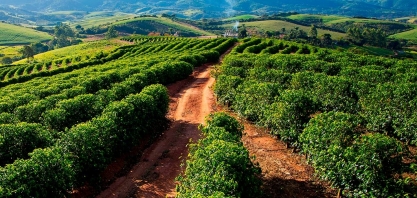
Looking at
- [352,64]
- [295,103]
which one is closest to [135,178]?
[295,103]

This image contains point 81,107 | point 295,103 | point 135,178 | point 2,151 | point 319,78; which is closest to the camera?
point 2,151

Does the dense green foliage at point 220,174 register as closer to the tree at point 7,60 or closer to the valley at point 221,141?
the valley at point 221,141

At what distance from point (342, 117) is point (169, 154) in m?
13.9

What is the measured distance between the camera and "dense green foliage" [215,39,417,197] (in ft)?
54.8

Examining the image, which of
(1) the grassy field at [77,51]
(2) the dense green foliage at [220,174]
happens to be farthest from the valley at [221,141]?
(1) the grassy field at [77,51]

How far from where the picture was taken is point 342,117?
20.9 m

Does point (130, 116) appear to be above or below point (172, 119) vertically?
above

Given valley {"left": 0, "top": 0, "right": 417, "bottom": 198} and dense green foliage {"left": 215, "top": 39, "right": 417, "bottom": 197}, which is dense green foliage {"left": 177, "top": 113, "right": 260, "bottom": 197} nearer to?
valley {"left": 0, "top": 0, "right": 417, "bottom": 198}

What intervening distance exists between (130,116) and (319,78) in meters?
20.2

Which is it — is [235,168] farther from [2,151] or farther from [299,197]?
[2,151]

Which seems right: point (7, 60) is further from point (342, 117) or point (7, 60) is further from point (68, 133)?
point (342, 117)

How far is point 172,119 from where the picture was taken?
34.5 metres

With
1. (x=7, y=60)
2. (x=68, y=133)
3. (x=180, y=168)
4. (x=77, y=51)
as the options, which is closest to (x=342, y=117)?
(x=180, y=168)

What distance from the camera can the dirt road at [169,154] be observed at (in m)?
21.9
